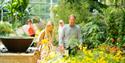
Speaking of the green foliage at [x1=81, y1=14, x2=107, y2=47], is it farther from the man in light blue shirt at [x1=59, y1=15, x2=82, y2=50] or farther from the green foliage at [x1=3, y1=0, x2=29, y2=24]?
the green foliage at [x1=3, y1=0, x2=29, y2=24]

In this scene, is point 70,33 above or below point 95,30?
above

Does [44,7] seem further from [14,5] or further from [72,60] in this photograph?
[72,60]

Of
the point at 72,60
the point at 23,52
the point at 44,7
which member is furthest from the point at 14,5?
the point at 72,60

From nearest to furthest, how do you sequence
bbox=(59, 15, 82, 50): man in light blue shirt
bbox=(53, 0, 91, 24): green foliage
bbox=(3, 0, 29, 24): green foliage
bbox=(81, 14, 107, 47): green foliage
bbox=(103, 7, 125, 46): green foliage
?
bbox=(59, 15, 82, 50): man in light blue shirt, bbox=(81, 14, 107, 47): green foliage, bbox=(103, 7, 125, 46): green foliage, bbox=(53, 0, 91, 24): green foliage, bbox=(3, 0, 29, 24): green foliage

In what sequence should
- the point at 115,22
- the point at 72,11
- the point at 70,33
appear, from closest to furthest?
the point at 70,33
the point at 115,22
the point at 72,11

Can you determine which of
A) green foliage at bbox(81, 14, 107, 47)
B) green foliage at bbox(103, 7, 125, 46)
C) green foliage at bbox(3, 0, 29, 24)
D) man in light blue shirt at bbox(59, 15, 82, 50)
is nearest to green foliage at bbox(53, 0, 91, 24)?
green foliage at bbox(81, 14, 107, 47)

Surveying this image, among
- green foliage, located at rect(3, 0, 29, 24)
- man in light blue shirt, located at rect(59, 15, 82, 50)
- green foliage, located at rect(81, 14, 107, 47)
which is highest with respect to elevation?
man in light blue shirt, located at rect(59, 15, 82, 50)

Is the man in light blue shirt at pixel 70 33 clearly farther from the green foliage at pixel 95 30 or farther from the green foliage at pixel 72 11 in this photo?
the green foliage at pixel 72 11

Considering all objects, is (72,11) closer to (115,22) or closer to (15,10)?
(115,22)

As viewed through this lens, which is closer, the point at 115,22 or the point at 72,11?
the point at 115,22

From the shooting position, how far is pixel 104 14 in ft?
53.2

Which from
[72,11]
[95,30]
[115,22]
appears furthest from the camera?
[72,11]

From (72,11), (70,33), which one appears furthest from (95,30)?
(70,33)

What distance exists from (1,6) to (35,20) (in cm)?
211
